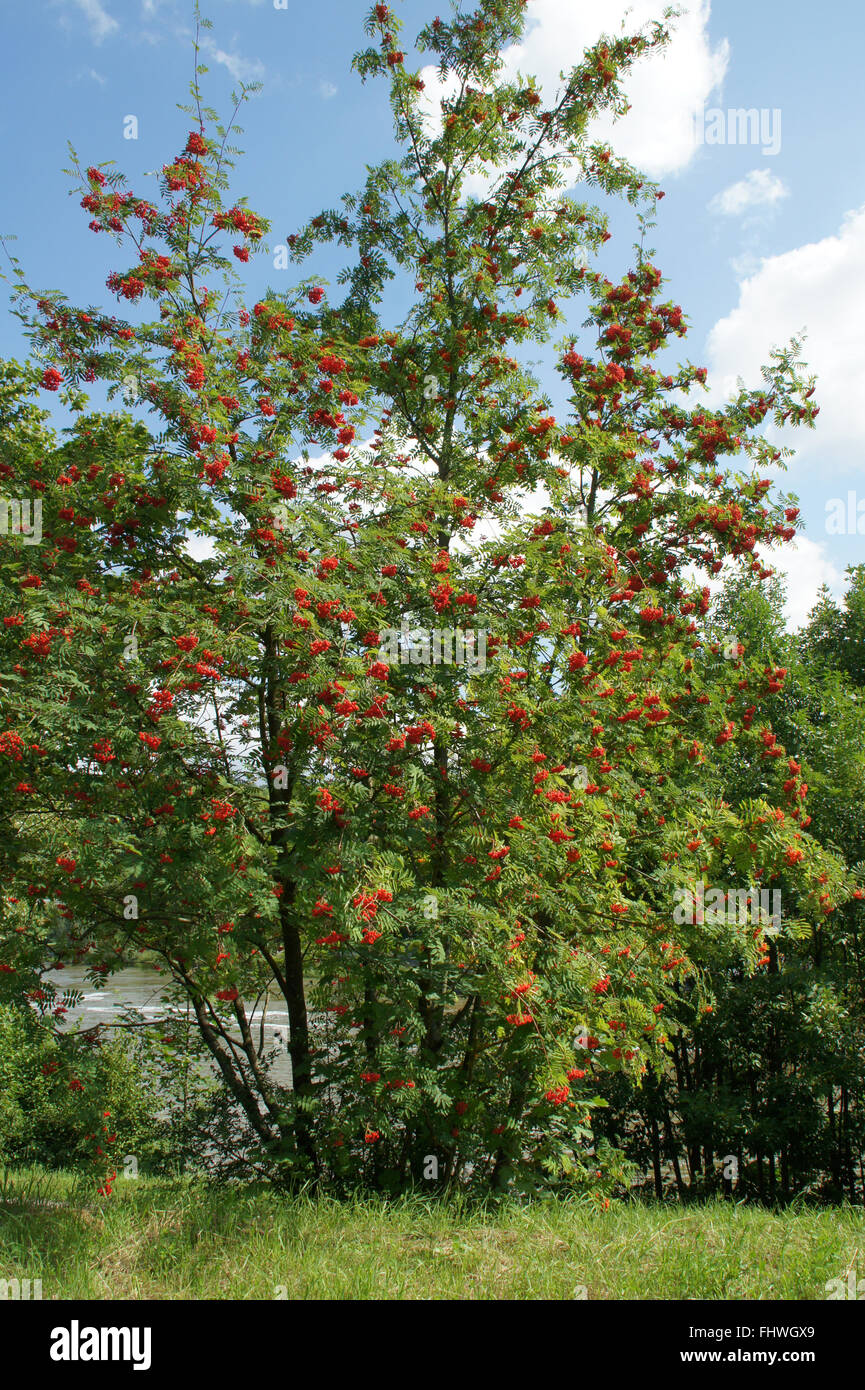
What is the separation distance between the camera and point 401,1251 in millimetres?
3607

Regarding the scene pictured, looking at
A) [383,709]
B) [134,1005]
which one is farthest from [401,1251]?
[134,1005]

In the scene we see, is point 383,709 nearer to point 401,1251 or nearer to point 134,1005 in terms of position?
point 401,1251

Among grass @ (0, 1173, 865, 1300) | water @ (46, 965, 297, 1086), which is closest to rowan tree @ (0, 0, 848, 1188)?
grass @ (0, 1173, 865, 1300)

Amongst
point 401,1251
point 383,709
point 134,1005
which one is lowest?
point 134,1005

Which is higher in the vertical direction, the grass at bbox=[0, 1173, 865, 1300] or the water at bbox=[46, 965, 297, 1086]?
the grass at bbox=[0, 1173, 865, 1300]

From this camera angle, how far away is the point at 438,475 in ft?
21.9

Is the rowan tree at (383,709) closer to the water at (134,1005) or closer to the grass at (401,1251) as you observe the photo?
the grass at (401,1251)

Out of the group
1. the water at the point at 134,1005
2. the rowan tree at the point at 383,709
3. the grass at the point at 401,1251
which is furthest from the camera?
the water at the point at 134,1005

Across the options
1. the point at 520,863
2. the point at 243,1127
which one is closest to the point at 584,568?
the point at 520,863

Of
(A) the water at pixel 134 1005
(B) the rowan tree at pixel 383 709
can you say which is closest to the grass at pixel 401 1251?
(B) the rowan tree at pixel 383 709

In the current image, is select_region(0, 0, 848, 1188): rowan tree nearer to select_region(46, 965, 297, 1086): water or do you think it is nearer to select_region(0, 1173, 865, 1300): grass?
select_region(0, 1173, 865, 1300): grass

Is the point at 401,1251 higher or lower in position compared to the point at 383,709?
lower

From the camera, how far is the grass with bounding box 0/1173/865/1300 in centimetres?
322

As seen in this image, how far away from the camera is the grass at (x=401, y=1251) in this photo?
127 inches
